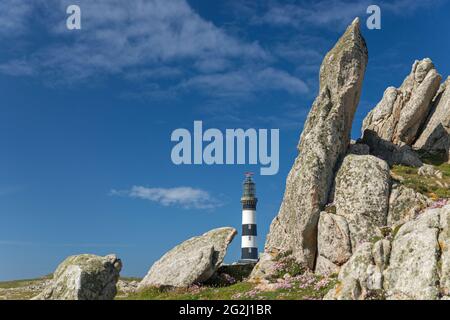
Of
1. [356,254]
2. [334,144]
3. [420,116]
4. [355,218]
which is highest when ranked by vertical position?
[420,116]

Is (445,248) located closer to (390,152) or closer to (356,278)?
(356,278)

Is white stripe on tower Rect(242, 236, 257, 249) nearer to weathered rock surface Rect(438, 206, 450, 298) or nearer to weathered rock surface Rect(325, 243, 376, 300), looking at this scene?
weathered rock surface Rect(325, 243, 376, 300)

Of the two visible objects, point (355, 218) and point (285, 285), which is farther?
point (355, 218)

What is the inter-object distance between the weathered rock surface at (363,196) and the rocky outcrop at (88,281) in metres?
22.7

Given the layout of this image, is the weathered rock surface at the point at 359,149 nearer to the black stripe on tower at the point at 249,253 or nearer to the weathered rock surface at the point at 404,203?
the weathered rock surface at the point at 404,203

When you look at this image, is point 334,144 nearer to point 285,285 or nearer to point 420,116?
point 285,285

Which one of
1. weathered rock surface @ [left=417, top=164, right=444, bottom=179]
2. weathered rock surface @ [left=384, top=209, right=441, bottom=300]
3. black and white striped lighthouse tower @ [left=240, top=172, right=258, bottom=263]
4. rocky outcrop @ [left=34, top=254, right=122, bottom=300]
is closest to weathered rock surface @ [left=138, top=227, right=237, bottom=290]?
rocky outcrop @ [left=34, top=254, right=122, bottom=300]

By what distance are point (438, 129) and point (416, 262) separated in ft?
153

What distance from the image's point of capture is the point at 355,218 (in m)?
44.1

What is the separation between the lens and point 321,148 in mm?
48938

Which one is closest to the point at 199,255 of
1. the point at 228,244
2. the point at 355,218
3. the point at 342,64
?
the point at 228,244

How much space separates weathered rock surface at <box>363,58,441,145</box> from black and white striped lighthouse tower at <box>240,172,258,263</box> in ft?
97.9
